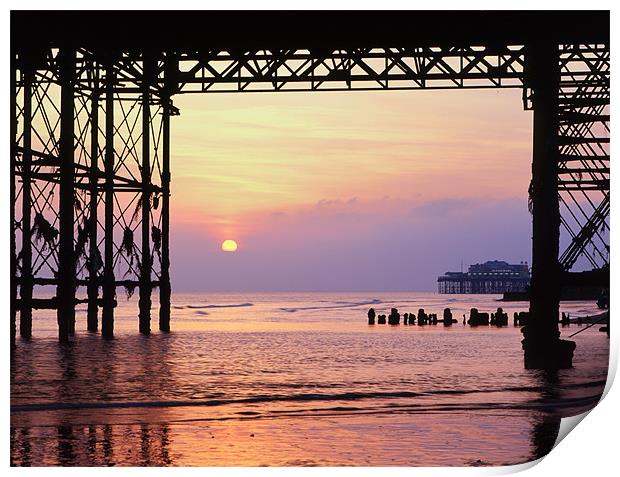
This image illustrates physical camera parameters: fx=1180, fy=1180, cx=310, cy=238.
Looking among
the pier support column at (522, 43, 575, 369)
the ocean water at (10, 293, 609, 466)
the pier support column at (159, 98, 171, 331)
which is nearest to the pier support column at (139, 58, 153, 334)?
the pier support column at (159, 98, 171, 331)

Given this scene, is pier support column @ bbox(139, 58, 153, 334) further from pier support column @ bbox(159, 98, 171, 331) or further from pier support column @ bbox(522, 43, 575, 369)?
pier support column @ bbox(522, 43, 575, 369)

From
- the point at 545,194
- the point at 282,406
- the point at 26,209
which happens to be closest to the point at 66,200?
the point at 26,209

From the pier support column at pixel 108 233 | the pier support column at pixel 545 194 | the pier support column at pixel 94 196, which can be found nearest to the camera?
the pier support column at pixel 545 194

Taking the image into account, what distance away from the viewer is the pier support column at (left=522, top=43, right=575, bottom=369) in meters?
20.3

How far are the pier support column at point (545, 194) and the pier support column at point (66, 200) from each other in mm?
11491

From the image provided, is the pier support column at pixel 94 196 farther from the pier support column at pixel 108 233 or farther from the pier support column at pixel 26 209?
the pier support column at pixel 26 209

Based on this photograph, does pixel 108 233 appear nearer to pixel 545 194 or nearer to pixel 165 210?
pixel 165 210

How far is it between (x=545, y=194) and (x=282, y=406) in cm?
649

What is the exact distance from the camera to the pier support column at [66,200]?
2734 cm

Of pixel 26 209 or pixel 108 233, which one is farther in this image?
pixel 108 233

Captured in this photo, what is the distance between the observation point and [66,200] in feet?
91.3

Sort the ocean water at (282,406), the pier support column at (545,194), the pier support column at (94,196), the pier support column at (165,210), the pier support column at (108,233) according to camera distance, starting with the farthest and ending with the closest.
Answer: the pier support column at (165,210) → the pier support column at (108,233) → the pier support column at (94,196) → the pier support column at (545,194) → the ocean water at (282,406)

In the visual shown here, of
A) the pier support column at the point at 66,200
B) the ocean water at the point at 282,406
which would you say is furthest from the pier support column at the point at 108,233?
the pier support column at the point at 66,200
